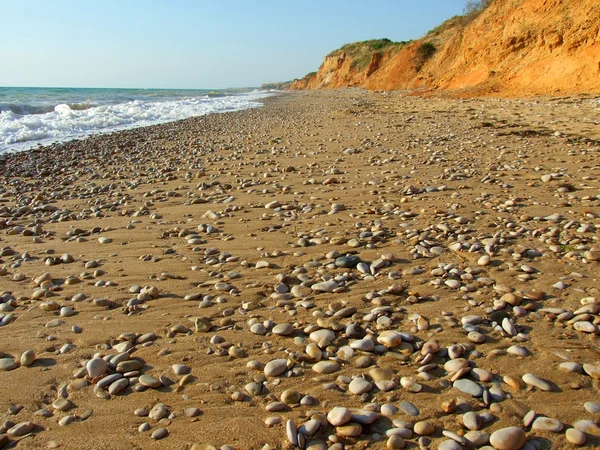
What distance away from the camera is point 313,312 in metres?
3.02

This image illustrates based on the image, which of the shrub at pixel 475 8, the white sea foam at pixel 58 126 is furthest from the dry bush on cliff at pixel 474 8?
the white sea foam at pixel 58 126

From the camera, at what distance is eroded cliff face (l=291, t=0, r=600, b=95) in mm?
16031

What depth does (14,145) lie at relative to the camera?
45.8ft

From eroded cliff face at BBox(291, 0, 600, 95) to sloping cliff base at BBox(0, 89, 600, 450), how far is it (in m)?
11.9

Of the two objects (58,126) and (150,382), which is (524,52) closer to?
(58,126)

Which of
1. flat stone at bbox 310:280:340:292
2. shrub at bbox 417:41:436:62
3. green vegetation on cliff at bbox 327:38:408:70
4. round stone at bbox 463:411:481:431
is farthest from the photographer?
green vegetation on cliff at bbox 327:38:408:70

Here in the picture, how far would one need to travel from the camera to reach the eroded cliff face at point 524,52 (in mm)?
16031

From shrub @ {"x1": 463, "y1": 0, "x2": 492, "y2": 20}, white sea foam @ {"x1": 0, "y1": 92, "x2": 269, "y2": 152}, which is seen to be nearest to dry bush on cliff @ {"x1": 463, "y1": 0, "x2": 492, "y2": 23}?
shrub @ {"x1": 463, "y1": 0, "x2": 492, "y2": 20}

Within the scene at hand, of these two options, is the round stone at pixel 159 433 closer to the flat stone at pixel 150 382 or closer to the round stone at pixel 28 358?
the flat stone at pixel 150 382

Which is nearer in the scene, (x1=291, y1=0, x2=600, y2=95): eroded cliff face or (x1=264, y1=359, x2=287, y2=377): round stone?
(x1=264, y1=359, x2=287, y2=377): round stone

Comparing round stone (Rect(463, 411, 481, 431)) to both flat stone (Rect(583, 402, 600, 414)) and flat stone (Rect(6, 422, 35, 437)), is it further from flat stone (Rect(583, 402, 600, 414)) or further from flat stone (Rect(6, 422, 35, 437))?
flat stone (Rect(6, 422, 35, 437))

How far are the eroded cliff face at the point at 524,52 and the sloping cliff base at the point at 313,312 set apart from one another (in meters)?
11.9

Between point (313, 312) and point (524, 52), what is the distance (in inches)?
849

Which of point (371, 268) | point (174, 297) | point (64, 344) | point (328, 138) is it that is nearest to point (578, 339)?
point (371, 268)
